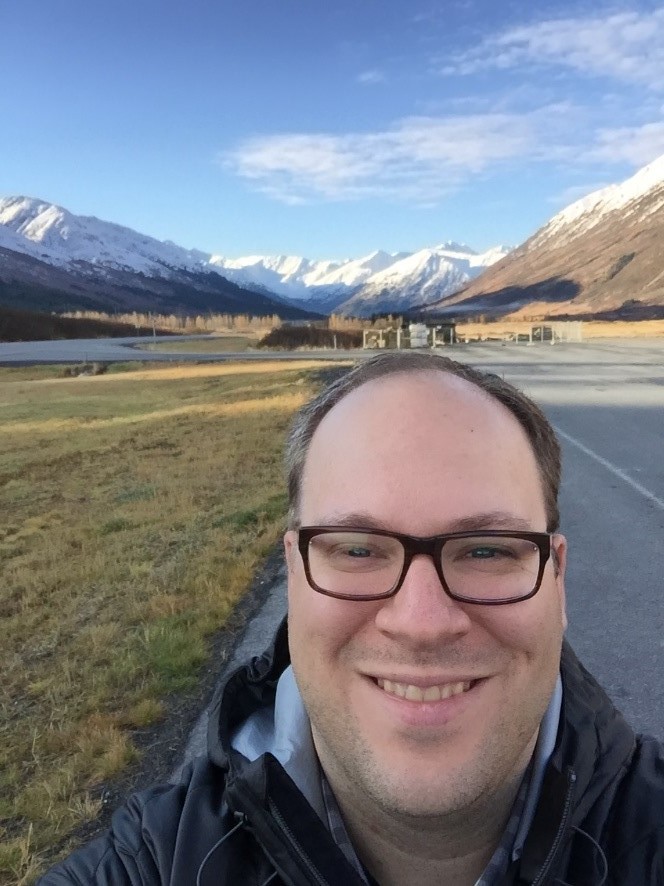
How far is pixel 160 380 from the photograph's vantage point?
34156 mm

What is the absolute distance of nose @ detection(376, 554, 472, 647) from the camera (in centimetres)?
141

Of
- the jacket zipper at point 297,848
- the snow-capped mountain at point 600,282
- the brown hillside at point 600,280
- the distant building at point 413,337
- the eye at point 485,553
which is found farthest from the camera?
the brown hillside at point 600,280

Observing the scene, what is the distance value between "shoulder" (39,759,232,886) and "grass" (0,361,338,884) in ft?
3.89

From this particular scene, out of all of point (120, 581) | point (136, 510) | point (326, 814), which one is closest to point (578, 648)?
point (326, 814)

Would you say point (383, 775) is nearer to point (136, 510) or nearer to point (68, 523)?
point (136, 510)

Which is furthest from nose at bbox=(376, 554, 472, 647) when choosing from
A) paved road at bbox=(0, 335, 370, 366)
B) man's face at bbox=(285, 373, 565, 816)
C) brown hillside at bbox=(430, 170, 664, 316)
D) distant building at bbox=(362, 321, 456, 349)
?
brown hillside at bbox=(430, 170, 664, 316)

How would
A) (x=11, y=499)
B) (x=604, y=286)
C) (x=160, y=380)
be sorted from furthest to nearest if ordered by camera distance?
(x=604, y=286) → (x=160, y=380) → (x=11, y=499)

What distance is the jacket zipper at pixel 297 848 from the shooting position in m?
1.36

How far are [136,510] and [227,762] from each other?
838 centimetres

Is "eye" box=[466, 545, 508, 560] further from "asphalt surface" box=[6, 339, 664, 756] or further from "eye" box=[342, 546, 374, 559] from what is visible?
"asphalt surface" box=[6, 339, 664, 756]

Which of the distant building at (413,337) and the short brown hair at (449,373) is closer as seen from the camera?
the short brown hair at (449,373)

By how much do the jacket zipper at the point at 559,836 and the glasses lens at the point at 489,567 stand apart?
0.40 m

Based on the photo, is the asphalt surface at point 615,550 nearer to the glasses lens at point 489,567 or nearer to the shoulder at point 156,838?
the shoulder at point 156,838

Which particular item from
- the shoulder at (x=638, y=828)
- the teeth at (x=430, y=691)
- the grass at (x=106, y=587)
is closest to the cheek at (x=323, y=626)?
the teeth at (x=430, y=691)
